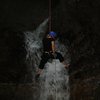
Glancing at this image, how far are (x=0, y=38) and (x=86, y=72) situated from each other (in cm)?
286

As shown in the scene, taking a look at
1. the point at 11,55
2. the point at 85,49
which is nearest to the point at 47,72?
the point at 11,55

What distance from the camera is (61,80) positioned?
9.77 meters

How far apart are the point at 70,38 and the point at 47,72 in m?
1.29

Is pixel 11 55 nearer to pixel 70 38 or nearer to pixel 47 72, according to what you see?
pixel 47 72

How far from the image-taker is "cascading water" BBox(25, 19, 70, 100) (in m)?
9.68

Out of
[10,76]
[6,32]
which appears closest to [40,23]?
[6,32]

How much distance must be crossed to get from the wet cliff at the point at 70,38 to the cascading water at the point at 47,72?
0.20 m

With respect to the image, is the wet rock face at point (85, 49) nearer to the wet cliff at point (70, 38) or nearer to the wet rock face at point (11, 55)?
the wet cliff at point (70, 38)

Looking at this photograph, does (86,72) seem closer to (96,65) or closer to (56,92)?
(96,65)

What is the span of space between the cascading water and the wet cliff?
20 cm

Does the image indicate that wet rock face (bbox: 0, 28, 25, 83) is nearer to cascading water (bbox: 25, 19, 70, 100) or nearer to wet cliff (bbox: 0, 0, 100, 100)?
wet cliff (bbox: 0, 0, 100, 100)

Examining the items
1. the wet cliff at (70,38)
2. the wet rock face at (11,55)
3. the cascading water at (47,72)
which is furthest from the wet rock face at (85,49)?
the wet rock face at (11,55)

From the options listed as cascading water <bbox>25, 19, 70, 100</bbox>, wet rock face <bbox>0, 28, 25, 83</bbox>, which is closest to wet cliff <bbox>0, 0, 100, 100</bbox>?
wet rock face <bbox>0, 28, 25, 83</bbox>

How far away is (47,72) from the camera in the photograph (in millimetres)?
9750
